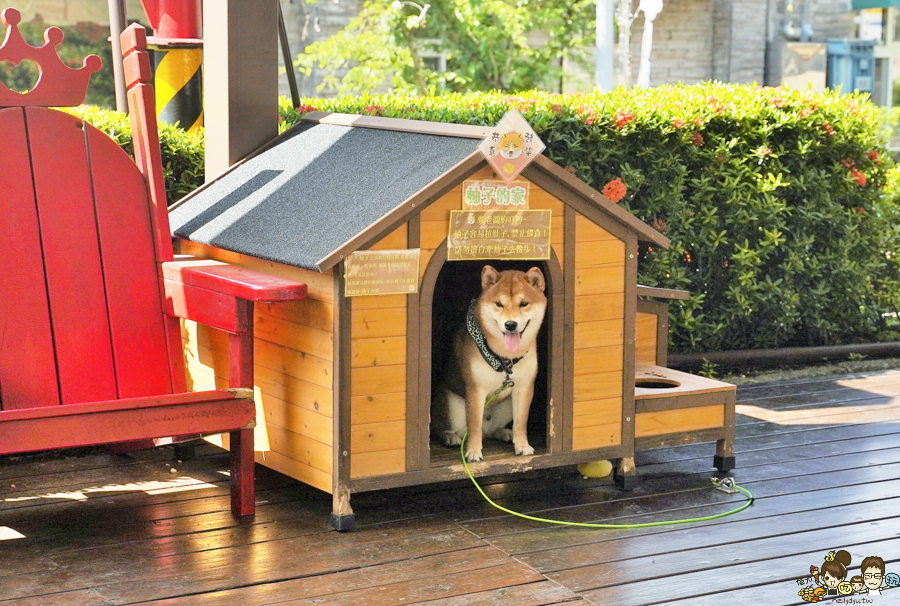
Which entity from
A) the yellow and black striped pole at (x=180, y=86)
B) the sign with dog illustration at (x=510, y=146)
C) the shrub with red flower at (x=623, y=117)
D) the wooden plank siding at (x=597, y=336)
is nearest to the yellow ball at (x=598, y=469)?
the wooden plank siding at (x=597, y=336)

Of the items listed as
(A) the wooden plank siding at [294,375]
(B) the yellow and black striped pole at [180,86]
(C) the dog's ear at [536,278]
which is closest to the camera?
(A) the wooden plank siding at [294,375]

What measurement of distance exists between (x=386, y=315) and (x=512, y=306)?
43cm

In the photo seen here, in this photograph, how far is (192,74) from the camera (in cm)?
504

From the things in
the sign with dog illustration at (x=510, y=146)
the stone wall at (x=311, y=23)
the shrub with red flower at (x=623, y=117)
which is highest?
the stone wall at (x=311, y=23)

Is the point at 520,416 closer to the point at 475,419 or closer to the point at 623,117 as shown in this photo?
the point at 475,419

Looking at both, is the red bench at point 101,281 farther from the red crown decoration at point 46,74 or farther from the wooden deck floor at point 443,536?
the wooden deck floor at point 443,536

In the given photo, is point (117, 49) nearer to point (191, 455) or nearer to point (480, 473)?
point (191, 455)

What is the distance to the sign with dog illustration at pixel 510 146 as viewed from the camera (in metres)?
3.42

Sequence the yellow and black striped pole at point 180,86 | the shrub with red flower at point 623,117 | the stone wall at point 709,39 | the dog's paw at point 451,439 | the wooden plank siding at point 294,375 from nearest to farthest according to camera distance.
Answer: the wooden plank siding at point 294,375
the dog's paw at point 451,439
the yellow and black striped pole at point 180,86
the shrub with red flower at point 623,117
the stone wall at point 709,39

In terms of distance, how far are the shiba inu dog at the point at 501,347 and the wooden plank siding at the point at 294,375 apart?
1.71ft

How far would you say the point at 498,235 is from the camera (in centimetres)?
356

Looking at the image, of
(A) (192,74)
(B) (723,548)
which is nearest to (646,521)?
(B) (723,548)

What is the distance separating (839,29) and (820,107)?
8.12 m

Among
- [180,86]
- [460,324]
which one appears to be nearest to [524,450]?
[460,324]
